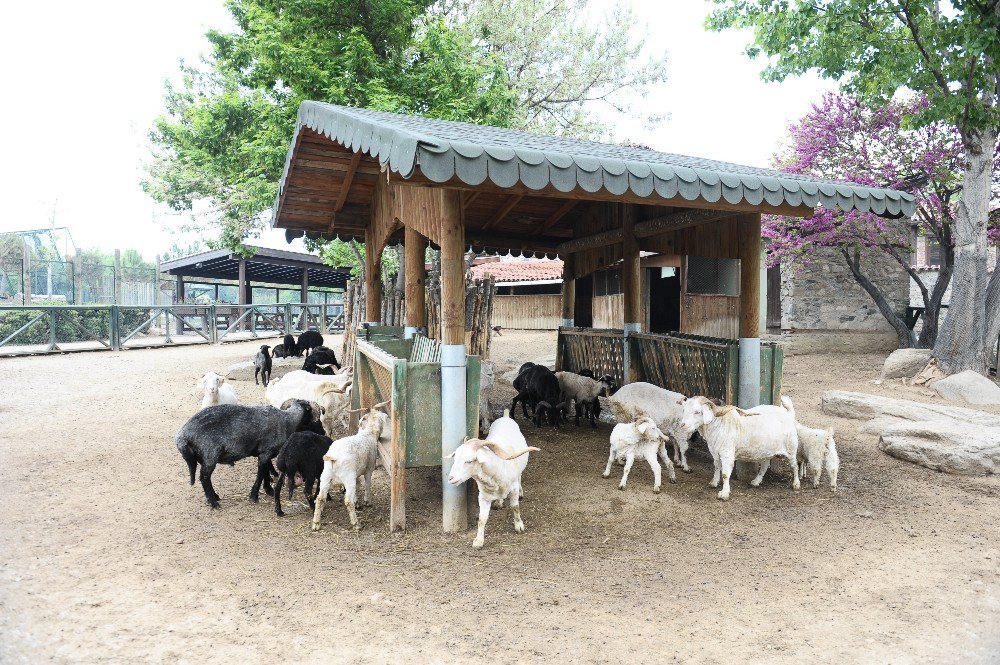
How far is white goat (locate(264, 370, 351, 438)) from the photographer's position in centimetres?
645

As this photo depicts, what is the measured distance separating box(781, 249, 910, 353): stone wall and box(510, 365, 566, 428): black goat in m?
9.33

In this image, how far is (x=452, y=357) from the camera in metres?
4.12

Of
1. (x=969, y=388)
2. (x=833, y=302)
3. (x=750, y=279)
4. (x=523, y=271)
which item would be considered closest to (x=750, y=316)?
(x=750, y=279)

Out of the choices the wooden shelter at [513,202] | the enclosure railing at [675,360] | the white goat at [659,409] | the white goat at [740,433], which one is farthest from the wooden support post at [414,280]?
the white goat at [740,433]

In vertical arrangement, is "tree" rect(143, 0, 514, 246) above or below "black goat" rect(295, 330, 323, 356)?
above

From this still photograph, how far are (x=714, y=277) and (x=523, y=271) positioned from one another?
8.78 meters

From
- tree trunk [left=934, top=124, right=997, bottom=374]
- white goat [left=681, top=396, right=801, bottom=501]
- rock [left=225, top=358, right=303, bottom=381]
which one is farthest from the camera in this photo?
rock [left=225, top=358, right=303, bottom=381]

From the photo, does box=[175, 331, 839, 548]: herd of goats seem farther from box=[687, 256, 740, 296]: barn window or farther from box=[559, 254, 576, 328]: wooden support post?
box=[687, 256, 740, 296]: barn window

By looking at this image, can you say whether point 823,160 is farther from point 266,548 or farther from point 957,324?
point 266,548

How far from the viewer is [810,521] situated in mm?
4320

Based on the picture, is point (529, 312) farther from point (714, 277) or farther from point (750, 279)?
point (750, 279)

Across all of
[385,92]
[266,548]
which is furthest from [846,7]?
[266,548]

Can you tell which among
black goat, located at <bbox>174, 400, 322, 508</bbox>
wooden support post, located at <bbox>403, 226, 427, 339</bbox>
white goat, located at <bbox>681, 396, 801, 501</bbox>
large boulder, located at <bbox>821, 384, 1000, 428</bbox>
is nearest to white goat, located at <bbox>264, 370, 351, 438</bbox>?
wooden support post, located at <bbox>403, 226, 427, 339</bbox>

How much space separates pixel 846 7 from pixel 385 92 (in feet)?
26.6
